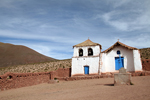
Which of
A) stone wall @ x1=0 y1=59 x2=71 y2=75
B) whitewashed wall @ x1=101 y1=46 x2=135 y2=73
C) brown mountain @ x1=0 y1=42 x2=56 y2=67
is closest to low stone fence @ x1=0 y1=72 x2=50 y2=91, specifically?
whitewashed wall @ x1=101 y1=46 x2=135 y2=73

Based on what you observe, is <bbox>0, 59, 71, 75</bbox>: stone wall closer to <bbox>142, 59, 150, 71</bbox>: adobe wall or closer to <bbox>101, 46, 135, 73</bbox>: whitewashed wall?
<bbox>101, 46, 135, 73</bbox>: whitewashed wall

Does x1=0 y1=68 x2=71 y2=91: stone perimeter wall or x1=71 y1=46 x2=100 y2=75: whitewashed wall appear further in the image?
x1=71 y1=46 x2=100 y2=75: whitewashed wall

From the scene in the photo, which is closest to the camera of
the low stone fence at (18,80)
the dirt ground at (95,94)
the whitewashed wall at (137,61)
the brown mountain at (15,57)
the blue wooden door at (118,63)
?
the dirt ground at (95,94)

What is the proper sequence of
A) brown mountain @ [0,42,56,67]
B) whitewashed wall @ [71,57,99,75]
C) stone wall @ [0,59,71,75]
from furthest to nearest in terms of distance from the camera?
brown mountain @ [0,42,56,67]
stone wall @ [0,59,71,75]
whitewashed wall @ [71,57,99,75]

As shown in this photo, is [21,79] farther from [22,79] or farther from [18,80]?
[18,80]

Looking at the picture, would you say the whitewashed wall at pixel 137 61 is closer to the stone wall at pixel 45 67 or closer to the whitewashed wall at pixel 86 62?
the whitewashed wall at pixel 86 62

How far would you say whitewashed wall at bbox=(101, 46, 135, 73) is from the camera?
65.1 ft

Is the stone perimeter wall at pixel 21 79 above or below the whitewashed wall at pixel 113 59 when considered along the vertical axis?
below

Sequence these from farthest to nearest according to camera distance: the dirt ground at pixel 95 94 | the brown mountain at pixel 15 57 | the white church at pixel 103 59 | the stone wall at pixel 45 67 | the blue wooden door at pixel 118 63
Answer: the brown mountain at pixel 15 57
the stone wall at pixel 45 67
the blue wooden door at pixel 118 63
the white church at pixel 103 59
the dirt ground at pixel 95 94

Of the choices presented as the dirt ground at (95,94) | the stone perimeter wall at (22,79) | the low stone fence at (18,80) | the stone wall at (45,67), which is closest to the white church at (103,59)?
the stone perimeter wall at (22,79)

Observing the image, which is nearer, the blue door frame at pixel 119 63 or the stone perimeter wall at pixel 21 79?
the stone perimeter wall at pixel 21 79

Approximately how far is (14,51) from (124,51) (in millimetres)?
65867

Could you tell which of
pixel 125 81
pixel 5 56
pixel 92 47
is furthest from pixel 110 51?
pixel 5 56

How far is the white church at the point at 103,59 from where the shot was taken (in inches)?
779
